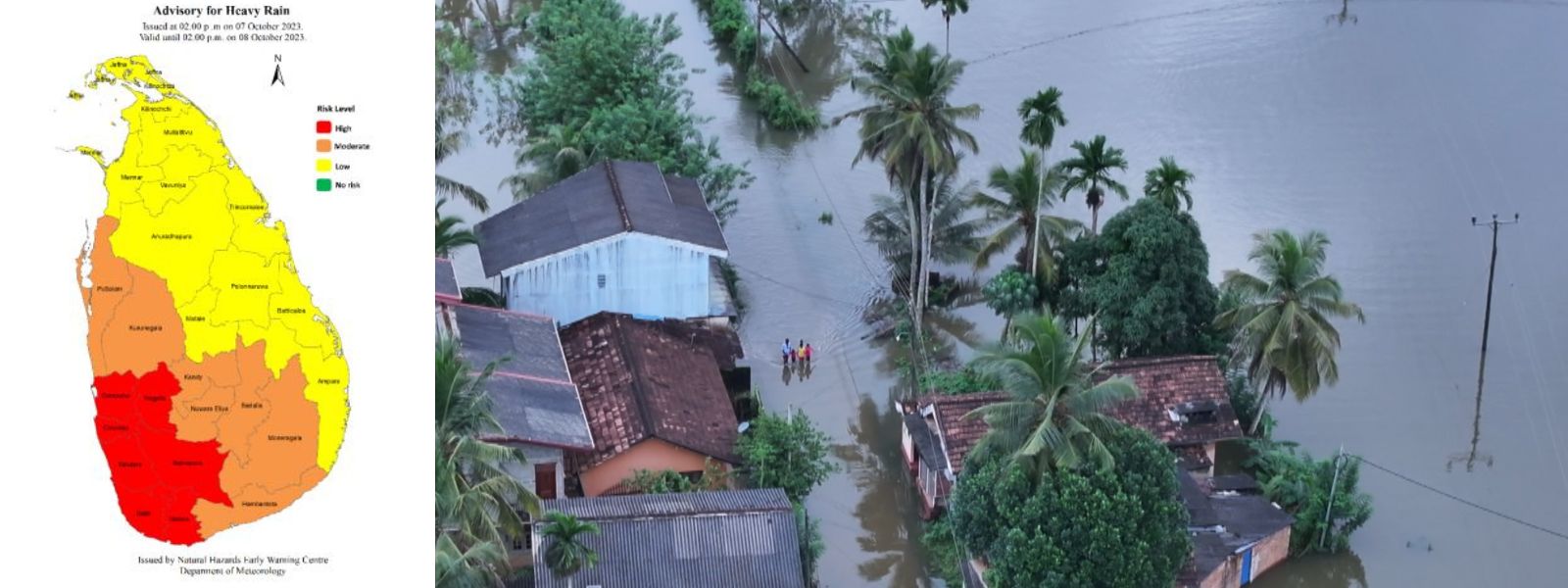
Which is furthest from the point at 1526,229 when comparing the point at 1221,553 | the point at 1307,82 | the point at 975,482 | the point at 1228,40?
the point at 975,482

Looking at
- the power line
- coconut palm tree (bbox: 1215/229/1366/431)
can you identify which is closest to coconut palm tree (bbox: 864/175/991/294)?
coconut palm tree (bbox: 1215/229/1366/431)

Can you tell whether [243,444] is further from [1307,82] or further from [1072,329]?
[1307,82]

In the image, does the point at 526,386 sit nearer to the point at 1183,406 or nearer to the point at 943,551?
the point at 943,551

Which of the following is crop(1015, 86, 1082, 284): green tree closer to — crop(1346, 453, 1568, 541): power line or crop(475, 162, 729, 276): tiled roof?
crop(475, 162, 729, 276): tiled roof

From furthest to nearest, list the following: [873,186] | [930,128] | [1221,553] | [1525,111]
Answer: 1. [1525,111]
2. [873,186]
3. [930,128]
4. [1221,553]

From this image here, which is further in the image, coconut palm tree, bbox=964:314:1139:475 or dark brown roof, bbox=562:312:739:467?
dark brown roof, bbox=562:312:739:467

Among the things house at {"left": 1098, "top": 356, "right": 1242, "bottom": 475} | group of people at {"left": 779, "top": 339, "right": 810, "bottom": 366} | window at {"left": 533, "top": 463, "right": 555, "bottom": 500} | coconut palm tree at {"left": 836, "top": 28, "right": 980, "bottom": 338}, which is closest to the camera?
window at {"left": 533, "top": 463, "right": 555, "bottom": 500}

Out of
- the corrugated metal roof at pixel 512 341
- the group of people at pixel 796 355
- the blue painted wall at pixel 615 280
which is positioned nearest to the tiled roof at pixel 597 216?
the blue painted wall at pixel 615 280
